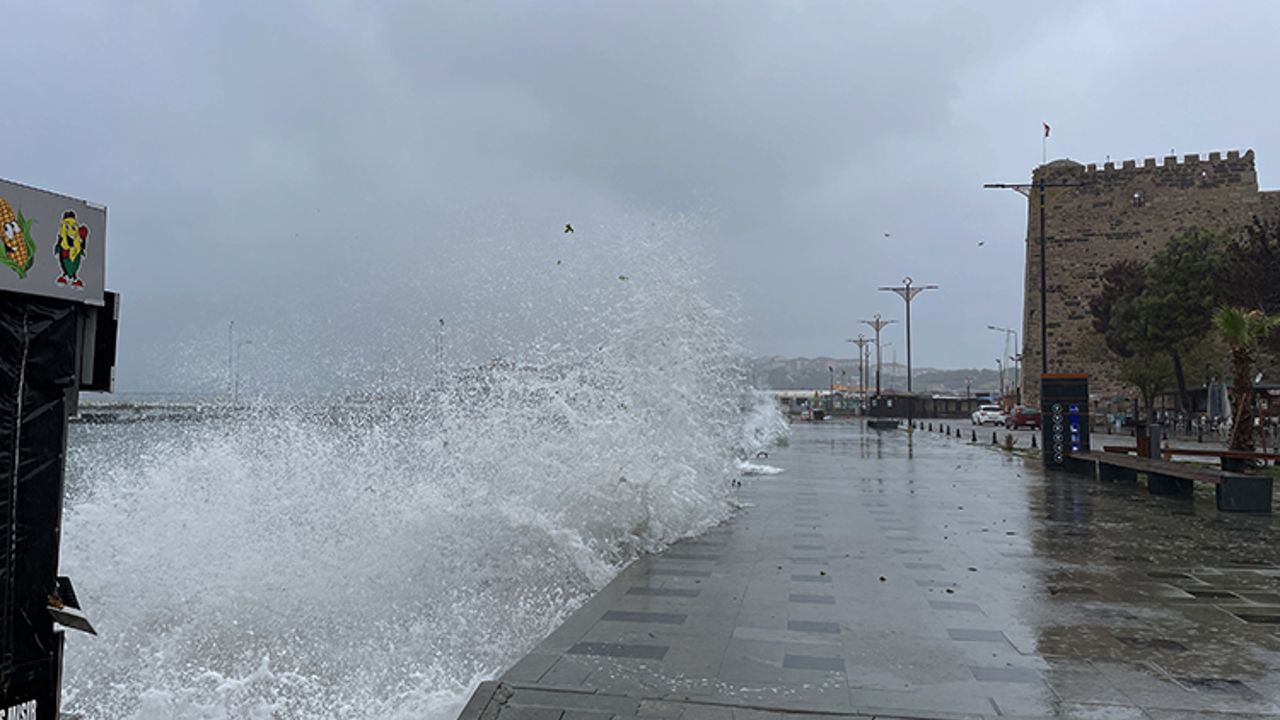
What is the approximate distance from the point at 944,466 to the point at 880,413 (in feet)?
154

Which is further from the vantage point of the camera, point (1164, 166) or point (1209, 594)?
point (1164, 166)

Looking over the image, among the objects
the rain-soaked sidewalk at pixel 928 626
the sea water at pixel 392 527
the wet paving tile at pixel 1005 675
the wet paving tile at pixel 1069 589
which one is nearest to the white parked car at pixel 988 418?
the rain-soaked sidewalk at pixel 928 626

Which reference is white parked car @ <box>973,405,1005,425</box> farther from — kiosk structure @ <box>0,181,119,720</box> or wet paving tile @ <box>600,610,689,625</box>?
kiosk structure @ <box>0,181,119,720</box>

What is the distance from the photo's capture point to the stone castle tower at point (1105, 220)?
50.0 meters

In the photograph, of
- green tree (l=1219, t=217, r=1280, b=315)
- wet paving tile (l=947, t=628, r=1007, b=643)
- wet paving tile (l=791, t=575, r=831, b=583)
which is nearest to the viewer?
wet paving tile (l=947, t=628, r=1007, b=643)

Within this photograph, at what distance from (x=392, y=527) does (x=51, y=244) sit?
17.5 ft

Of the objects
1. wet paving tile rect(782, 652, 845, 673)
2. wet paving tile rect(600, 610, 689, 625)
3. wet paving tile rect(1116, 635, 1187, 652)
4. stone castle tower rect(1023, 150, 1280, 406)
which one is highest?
stone castle tower rect(1023, 150, 1280, 406)

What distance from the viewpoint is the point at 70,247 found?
10.8ft

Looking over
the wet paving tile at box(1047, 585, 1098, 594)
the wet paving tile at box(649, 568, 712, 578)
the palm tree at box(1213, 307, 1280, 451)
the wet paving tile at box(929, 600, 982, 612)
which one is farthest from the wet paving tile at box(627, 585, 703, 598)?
the palm tree at box(1213, 307, 1280, 451)

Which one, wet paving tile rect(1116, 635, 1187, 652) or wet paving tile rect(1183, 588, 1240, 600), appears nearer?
wet paving tile rect(1116, 635, 1187, 652)

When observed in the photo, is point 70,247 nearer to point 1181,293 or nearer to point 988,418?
point 1181,293

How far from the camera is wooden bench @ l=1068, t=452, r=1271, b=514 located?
10.8 m

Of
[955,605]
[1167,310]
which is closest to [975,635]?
[955,605]

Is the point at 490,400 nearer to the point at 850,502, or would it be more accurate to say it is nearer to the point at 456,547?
the point at 456,547
